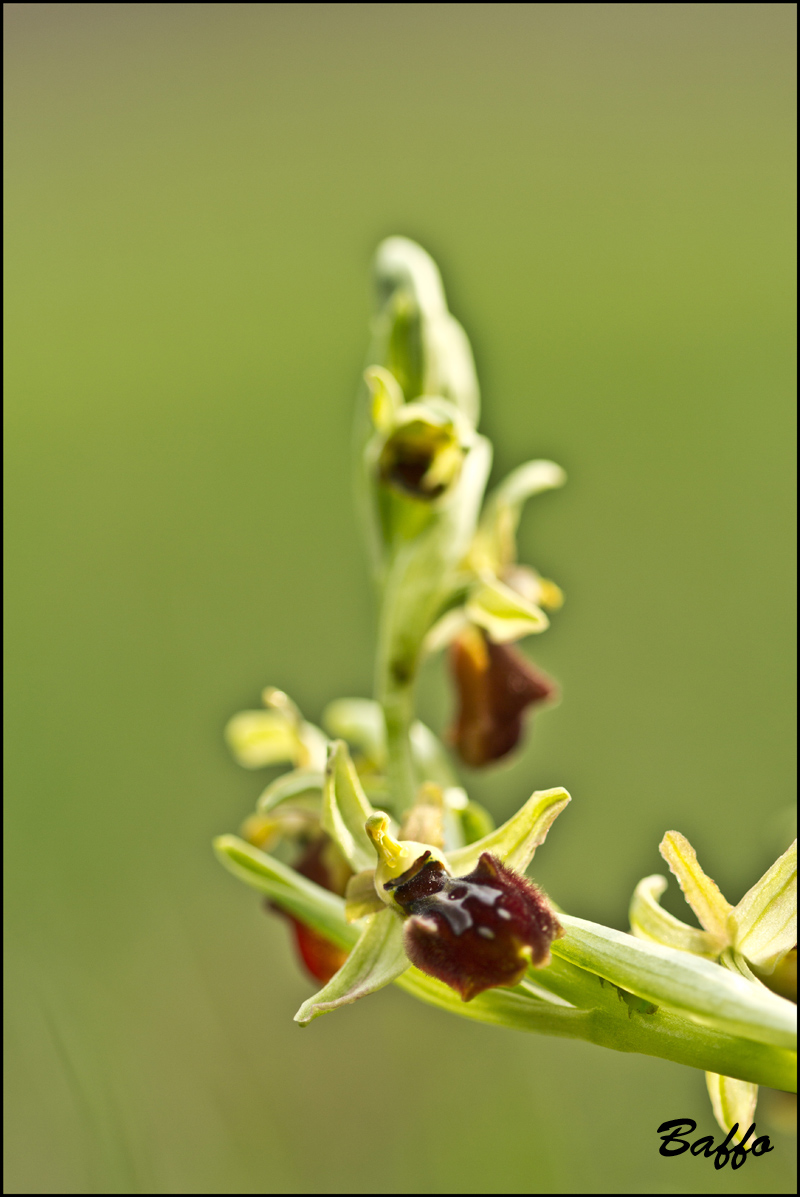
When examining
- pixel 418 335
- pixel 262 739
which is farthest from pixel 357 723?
pixel 418 335

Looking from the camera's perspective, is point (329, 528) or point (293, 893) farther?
point (329, 528)

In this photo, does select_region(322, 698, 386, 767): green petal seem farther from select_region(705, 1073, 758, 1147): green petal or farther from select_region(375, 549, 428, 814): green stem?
select_region(705, 1073, 758, 1147): green petal

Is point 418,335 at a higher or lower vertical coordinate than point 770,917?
→ higher

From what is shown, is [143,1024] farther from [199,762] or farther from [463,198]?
[463,198]

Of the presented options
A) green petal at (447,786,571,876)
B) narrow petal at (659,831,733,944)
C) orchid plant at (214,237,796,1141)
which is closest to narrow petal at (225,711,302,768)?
orchid plant at (214,237,796,1141)

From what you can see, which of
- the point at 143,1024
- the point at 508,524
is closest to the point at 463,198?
the point at 143,1024

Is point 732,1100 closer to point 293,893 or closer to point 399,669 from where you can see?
point 293,893
